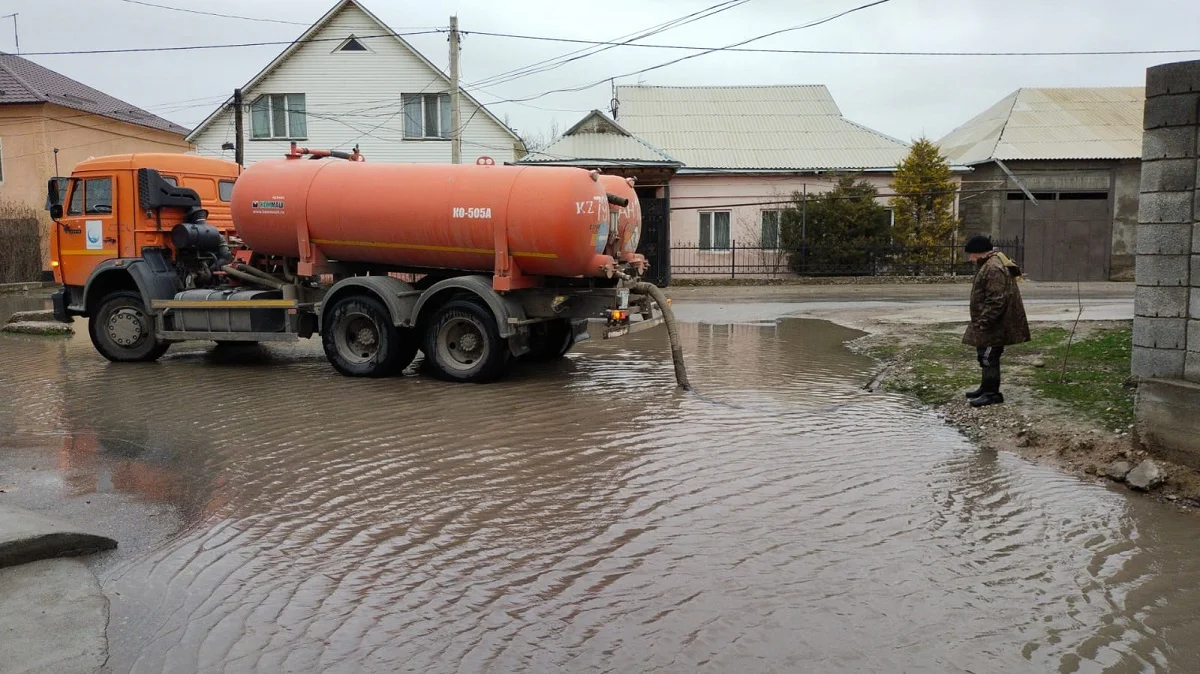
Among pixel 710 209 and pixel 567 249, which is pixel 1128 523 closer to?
pixel 567 249

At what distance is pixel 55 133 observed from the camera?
34.8 meters

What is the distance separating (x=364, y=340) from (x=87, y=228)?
15.6 ft

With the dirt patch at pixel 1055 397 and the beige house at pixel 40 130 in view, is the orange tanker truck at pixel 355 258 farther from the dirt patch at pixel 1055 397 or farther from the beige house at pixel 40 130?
the beige house at pixel 40 130

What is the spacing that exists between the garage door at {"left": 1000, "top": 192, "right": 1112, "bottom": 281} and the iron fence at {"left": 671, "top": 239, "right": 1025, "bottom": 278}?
2.53ft

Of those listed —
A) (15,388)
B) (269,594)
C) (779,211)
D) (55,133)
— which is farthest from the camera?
(55,133)

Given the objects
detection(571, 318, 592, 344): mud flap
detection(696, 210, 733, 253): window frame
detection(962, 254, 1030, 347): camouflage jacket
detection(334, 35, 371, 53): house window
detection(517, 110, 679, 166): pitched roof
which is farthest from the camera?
detection(334, 35, 371, 53): house window

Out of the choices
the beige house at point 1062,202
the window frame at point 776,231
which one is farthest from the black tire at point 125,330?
the beige house at point 1062,202

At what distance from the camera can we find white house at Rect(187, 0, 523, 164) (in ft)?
107

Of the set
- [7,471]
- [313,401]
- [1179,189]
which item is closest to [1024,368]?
[1179,189]

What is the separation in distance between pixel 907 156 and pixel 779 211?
461 centimetres

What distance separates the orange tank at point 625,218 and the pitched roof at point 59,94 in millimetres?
29948

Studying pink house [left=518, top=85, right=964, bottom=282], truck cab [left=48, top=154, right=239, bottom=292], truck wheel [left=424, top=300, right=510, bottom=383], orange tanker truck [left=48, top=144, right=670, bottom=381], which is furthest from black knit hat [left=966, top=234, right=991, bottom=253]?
pink house [left=518, top=85, right=964, bottom=282]

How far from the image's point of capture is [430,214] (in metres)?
11.0

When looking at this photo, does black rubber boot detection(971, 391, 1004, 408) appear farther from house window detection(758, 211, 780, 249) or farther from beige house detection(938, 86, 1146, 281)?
beige house detection(938, 86, 1146, 281)
